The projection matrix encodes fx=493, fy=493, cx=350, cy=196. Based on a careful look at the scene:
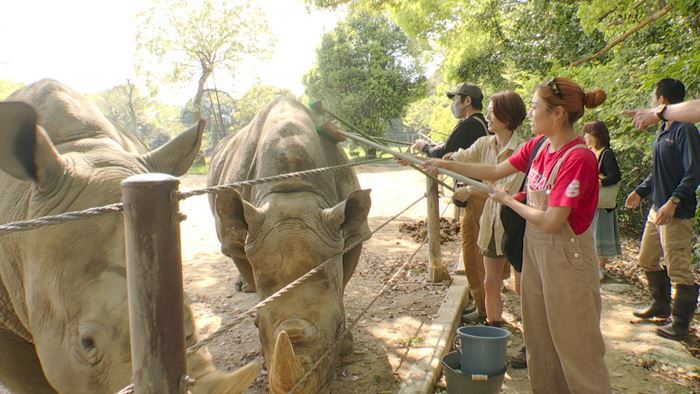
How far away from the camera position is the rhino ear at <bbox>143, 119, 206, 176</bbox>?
124 inches

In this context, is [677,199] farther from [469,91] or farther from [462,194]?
[469,91]

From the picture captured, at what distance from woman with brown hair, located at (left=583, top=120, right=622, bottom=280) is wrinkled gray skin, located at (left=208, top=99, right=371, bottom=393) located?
11.9ft

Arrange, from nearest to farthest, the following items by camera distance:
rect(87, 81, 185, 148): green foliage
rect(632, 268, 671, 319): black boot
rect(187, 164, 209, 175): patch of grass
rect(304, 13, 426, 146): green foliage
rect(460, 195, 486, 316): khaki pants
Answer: rect(460, 195, 486, 316): khaki pants < rect(632, 268, 671, 319): black boot < rect(304, 13, 426, 146): green foliage < rect(187, 164, 209, 175): patch of grass < rect(87, 81, 185, 148): green foliage

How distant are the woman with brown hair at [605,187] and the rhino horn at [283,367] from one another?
494 cm

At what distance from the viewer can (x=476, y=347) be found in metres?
3.66

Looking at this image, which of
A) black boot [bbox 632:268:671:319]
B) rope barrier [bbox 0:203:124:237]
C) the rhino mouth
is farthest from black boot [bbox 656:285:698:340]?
rope barrier [bbox 0:203:124:237]

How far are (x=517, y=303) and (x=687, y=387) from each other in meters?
2.18

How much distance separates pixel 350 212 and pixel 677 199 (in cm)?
323

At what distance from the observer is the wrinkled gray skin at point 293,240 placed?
3.24 meters

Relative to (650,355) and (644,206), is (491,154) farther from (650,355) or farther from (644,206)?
(644,206)

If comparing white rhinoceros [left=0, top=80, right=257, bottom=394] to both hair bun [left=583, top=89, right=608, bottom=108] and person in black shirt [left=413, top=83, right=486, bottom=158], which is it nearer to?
hair bun [left=583, top=89, right=608, bottom=108]

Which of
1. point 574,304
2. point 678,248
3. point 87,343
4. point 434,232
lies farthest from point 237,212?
point 678,248

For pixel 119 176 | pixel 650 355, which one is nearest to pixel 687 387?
pixel 650 355

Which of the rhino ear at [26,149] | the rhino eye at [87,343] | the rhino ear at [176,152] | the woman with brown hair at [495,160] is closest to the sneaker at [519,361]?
the woman with brown hair at [495,160]
